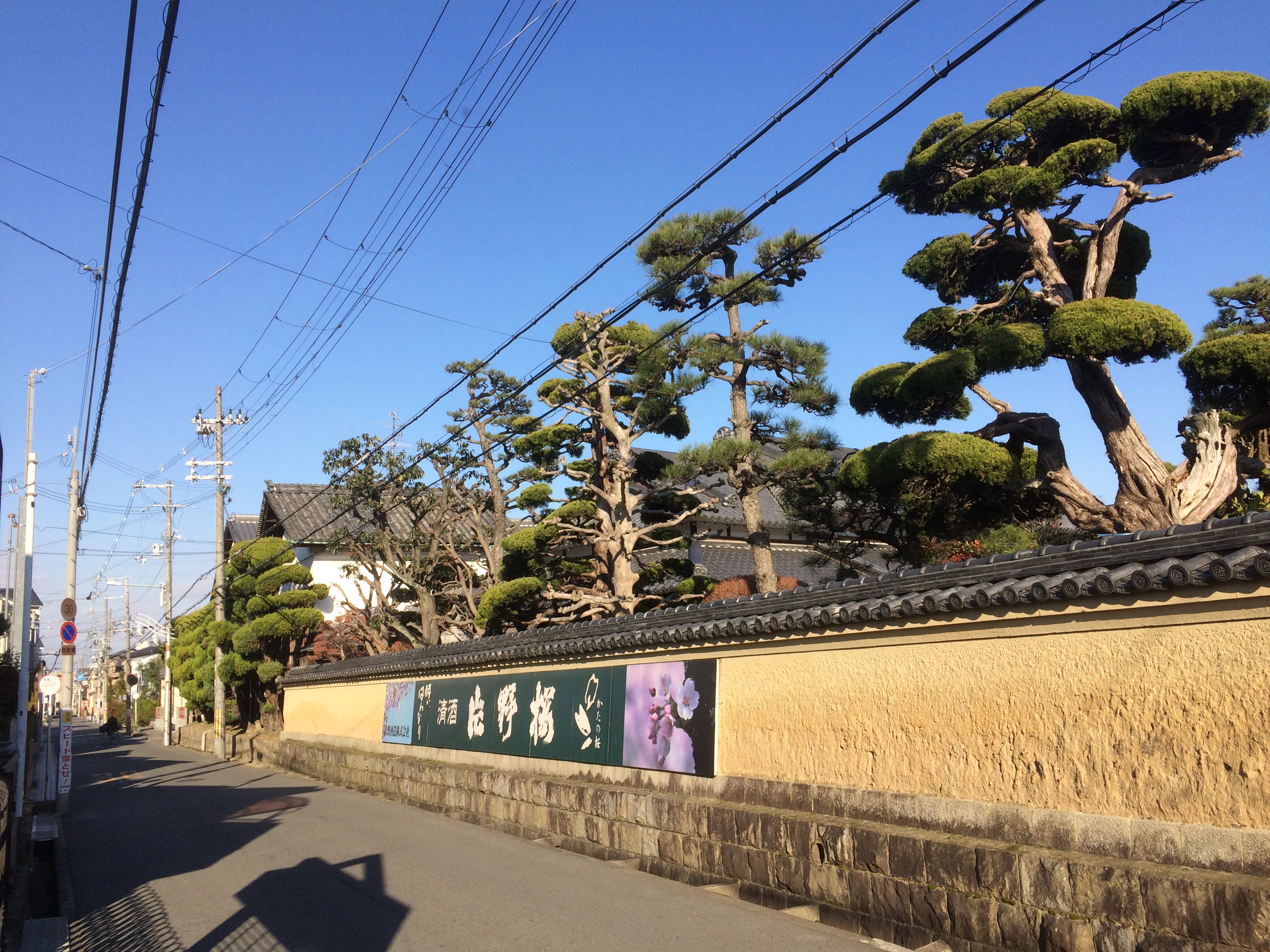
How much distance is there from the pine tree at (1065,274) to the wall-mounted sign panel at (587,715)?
19.9 ft

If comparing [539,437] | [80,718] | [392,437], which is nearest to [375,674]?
[539,437]

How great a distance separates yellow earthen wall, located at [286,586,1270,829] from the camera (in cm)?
584

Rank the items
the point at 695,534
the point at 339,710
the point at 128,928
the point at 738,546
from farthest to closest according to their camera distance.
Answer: the point at 738,546
the point at 695,534
the point at 339,710
the point at 128,928

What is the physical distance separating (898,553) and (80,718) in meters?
128

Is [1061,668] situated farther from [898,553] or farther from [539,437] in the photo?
[539,437]

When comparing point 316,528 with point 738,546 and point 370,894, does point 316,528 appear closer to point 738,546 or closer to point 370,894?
point 738,546

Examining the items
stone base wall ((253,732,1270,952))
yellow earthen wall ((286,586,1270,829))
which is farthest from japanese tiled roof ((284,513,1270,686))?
stone base wall ((253,732,1270,952))

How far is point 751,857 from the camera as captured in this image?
30.2ft

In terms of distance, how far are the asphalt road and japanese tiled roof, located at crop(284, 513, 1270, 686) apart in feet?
8.66

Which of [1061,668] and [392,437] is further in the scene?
Answer: [392,437]

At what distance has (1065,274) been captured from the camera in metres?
16.1

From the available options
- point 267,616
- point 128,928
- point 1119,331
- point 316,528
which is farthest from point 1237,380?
point 316,528

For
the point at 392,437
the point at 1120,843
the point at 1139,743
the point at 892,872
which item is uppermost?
the point at 392,437

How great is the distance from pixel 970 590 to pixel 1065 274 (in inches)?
420
